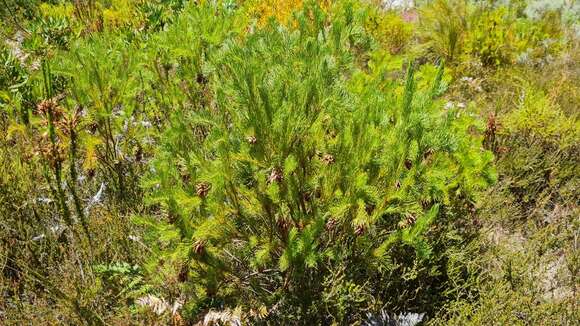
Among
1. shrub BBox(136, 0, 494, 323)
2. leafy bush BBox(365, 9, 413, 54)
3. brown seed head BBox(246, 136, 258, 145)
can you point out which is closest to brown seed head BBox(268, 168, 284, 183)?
shrub BBox(136, 0, 494, 323)

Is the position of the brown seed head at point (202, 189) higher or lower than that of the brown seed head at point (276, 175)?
lower

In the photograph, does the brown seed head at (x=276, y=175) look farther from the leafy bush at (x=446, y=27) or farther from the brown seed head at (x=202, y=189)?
the leafy bush at (x=446, y=27)

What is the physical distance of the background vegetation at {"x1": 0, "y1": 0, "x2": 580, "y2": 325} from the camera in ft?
6.15

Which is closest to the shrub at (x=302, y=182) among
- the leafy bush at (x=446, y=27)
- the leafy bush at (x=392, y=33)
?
the leafy bush at (x=392, y=33)

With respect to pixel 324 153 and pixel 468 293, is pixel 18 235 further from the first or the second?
pixel 468 293

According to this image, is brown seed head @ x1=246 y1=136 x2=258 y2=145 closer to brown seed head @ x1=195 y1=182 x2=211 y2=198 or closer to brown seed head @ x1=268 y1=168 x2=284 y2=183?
brown seed head @ x1=268 y1=168 x2=284 y2=183

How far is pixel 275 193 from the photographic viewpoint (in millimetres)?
1755

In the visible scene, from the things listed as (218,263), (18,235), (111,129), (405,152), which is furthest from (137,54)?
(405,152)

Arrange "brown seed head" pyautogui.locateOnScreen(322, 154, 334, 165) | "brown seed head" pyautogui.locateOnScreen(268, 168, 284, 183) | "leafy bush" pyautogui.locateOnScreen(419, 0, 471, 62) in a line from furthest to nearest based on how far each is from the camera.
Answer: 1. "leafy bush" pyautogui.locateOnScreen(419, 0, 471, 62)
2. "brown seed head" pyautogui.locateOnScreen(322, 154, 334, 165)
3. "brown seed head" pyautogui.locateOnScreen(268, 168, 284, 183)

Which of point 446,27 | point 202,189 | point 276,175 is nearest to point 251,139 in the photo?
→ point 276,175

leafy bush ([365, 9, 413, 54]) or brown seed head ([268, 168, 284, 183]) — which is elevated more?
brown seed head ([268, 168, 284, 183])

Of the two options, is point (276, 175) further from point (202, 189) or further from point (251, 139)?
point (202, 189)

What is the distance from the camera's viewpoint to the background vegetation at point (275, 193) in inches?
73.7

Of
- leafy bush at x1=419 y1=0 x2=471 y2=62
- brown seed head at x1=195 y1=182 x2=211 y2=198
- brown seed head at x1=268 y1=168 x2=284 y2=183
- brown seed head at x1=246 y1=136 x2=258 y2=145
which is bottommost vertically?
leafy bush at x1=419 y1=0 x2=471 y2=62
